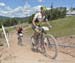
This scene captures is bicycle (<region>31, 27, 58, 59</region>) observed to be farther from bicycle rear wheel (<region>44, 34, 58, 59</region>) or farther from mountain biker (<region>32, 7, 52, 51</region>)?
mountain biker (<region>32, 7, 52, 51</region>)

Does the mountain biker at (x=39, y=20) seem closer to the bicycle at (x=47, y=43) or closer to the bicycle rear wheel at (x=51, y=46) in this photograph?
the bicycle at (x=47, y=43)

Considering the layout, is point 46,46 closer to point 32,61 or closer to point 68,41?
point 32,61

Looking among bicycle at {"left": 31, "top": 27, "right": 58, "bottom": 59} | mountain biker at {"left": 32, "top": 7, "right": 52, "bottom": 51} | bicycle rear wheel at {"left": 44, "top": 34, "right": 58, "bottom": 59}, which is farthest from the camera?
mountain biker at {"left": 32, "top": 7, "right": 52, "bottom": 51}

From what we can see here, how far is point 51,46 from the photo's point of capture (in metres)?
9.93

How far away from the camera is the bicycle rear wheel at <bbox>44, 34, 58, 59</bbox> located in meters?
9.62

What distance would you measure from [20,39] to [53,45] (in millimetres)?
6696

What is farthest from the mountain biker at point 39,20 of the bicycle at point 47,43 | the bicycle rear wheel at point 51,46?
the bicycle rear wheel at point 51,46

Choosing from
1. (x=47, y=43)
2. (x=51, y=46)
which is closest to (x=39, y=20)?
(x=47, y=43)

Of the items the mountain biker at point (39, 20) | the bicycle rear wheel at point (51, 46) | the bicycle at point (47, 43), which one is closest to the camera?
the bicycle rear wheel at point (51, 46)

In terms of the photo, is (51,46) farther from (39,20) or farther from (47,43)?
(39,20)

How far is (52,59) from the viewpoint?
951cm

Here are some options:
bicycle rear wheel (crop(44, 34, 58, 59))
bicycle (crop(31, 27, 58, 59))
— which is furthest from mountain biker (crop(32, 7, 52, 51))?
bicycle rear wheel (crop(44, 34, 58, 59))

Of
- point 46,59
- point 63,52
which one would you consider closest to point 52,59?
point 46,59

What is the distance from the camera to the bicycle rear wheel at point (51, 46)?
9625 millimetres
